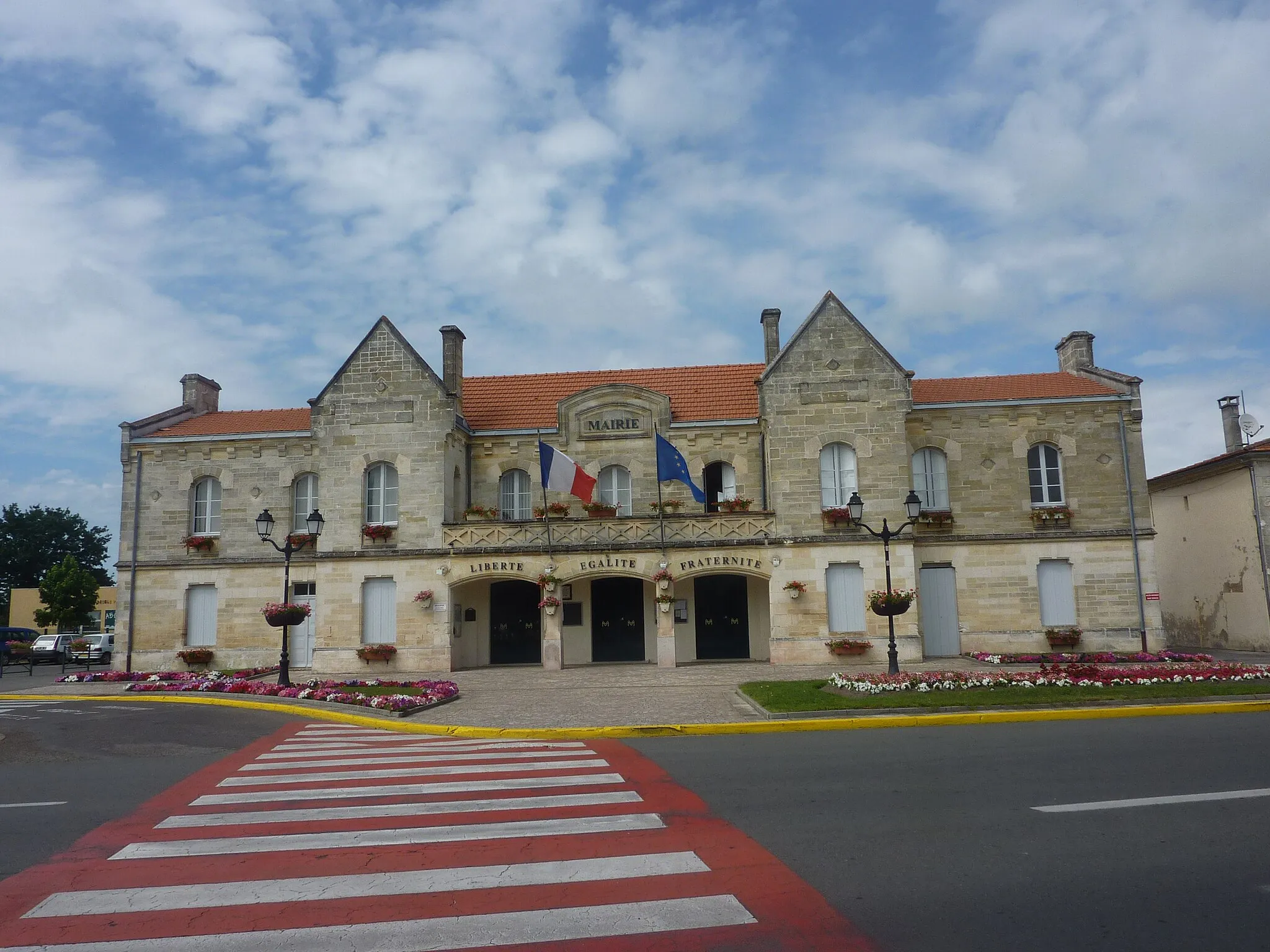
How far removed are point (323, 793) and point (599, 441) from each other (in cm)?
1794

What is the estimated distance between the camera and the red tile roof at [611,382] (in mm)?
26609

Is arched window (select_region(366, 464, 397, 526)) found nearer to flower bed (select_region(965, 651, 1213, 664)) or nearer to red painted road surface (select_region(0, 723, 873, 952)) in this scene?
red painted road surface (select_region(0, 723, 873, 952))

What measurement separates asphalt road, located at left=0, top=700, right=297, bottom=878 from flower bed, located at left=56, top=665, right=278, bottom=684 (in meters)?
3.01

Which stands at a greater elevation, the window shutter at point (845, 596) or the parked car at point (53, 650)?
the window shutter at point (845, 596)

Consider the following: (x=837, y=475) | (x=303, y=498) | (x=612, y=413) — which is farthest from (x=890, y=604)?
(x=303, y=498)

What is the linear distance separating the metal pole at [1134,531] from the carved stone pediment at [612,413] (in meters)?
13.6

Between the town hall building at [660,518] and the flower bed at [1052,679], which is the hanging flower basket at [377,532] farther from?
the flower bed at [1052,679]

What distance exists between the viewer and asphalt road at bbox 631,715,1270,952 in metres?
5.07

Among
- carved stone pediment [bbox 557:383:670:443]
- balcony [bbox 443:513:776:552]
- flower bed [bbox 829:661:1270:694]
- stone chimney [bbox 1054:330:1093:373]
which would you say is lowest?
flower bed [bbox 829:661:1270:694]

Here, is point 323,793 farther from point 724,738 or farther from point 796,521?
point 796,521

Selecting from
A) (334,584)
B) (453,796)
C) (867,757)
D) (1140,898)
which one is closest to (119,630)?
(334,584)

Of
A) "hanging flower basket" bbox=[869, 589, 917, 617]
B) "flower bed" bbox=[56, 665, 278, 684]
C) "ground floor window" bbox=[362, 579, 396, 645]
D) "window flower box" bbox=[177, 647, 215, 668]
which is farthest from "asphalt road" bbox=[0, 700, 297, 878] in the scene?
"hanging flower basket" bbox=[869, 589, 917, 617]

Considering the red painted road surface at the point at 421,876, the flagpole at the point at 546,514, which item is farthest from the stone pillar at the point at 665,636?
the red painted road surface at the point at 421,876

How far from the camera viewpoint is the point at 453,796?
28.9 feet
